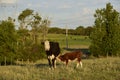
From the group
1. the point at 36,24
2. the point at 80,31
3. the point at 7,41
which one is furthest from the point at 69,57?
the point at 80,31

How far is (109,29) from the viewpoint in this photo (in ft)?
137

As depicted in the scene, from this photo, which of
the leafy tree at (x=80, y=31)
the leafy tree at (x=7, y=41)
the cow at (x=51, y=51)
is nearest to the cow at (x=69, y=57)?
the cow at (x=51, y=51)

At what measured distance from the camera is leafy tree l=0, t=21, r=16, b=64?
37500mm

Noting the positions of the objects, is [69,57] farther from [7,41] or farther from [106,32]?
[106,32]

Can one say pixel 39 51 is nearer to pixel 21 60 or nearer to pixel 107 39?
pixel 21 60

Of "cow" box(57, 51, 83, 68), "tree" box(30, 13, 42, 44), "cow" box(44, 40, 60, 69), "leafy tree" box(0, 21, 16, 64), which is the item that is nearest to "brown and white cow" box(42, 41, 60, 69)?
"cow" box(44, 40, 60, 69)

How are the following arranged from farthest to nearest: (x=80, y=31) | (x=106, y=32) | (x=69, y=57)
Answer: (x=80, y=31) < (x=106, y=32) < (x=69, y=57)

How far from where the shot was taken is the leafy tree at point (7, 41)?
1476 inches

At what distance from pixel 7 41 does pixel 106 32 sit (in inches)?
497

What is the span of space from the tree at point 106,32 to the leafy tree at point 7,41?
1013 centimetres

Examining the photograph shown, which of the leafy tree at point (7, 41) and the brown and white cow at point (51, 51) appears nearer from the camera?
the brown and white cow at point (51, 51)

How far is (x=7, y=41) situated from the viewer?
3806 cm

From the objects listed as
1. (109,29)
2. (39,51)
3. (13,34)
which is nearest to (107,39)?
(109,29)

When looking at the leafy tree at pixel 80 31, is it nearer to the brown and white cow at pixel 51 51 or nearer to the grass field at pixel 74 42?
the grass field at pixel 74 42
